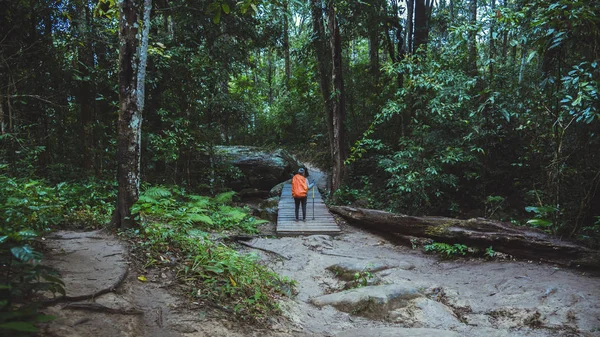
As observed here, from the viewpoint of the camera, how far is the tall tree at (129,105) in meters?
5.23

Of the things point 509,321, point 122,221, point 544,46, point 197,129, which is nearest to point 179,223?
point 122,221

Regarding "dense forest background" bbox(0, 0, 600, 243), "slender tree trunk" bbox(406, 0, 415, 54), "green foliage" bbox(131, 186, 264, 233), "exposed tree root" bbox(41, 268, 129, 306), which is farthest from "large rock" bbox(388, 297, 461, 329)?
"slender tree trunk" bbox(406, 0, 415, 54)

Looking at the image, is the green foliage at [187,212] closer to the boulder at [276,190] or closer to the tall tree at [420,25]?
the boulder at [276,190]

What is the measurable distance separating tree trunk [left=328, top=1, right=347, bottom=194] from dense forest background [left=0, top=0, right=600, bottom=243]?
0.05 metres

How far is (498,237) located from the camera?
6871 mm

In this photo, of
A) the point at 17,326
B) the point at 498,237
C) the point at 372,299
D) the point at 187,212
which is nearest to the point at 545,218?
the point at 498,237

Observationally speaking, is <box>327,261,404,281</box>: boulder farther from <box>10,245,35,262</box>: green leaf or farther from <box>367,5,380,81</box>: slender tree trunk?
<box>367,5,380,81</box>: slender tree trunk

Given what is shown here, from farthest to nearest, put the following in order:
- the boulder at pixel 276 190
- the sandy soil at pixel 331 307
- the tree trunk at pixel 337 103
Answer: the boulder at pixel 276 190, the tree trunk at pixel 337 103, the sandy soil at pixel 331 307

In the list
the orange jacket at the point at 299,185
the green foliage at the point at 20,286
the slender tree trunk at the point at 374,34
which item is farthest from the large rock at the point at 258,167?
the green foliage at the point at 20,286

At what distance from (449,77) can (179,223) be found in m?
8.94

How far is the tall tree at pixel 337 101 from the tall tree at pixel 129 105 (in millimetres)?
8870

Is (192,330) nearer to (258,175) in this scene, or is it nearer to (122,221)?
(122,221)

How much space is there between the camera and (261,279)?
4844mm

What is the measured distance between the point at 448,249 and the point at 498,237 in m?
1.03
